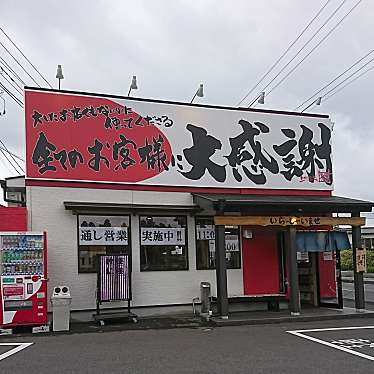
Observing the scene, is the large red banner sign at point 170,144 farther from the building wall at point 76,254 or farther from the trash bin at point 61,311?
the trash bin at point 61,311

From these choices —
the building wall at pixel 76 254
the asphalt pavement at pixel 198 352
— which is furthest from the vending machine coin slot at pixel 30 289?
the building wall at pixel 76 254

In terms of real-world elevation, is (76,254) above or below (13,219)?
below

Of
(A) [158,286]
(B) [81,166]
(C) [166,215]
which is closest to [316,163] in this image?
(C) [166,215]

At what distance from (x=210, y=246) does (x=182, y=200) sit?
157 centimetres

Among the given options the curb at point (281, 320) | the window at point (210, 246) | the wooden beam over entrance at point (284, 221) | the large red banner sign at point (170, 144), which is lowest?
the curb at point (281, 320)

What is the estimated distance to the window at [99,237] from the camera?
13289 mm

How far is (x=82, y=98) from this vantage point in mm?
13883

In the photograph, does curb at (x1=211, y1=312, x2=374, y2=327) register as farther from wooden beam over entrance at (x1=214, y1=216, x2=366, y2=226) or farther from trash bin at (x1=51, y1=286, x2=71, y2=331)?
trash bin at (x1=51, y1=286, x2=71, y2=331)

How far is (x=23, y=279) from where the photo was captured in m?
11.6

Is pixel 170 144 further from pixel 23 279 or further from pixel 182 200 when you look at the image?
pixel 23 279

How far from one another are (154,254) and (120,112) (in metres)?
4.02

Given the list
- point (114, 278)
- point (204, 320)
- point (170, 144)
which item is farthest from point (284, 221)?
point (114, 278)

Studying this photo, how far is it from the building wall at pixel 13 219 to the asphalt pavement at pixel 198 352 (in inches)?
106

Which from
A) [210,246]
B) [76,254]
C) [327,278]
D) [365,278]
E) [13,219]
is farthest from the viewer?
[365,278]
